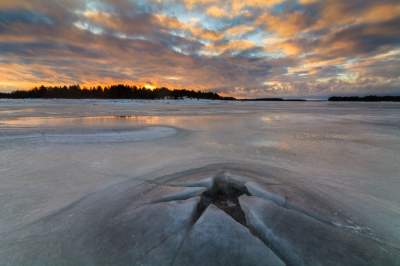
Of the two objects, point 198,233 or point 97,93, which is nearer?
point 198,233

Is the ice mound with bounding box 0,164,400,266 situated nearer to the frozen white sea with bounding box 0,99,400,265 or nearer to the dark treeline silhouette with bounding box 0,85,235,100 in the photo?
the frozen white sea with bounding box 0,99,400,265

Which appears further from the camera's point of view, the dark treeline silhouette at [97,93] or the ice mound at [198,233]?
the dark treeline silhouette at [97,93]

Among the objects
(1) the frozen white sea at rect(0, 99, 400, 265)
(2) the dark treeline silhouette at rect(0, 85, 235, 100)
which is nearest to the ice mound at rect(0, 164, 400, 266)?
(1) the frozen white sea at rect(0, 99, 400, 265)

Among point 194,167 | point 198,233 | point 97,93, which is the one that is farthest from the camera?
point 97,93

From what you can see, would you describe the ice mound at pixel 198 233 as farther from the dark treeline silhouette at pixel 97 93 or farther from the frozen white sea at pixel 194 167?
the dark treeline silhouette at pixel 97 93

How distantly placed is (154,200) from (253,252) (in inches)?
43.3

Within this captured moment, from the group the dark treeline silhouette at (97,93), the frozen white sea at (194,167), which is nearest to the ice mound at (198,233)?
the frozen white sea at (194,167)

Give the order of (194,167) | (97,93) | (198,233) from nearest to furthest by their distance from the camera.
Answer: (198,233)
(194,167)
(97,93)

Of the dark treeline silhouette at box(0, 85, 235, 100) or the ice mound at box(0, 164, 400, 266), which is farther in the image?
the dark treeline silhouette at box(0, 85, 235, 100)

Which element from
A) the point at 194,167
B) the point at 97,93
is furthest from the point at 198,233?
the point at 97,93

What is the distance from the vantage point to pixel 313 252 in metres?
1.42

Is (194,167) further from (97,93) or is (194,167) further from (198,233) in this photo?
(97,93)

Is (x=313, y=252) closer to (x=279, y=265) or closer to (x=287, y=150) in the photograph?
(x=279, y=265)

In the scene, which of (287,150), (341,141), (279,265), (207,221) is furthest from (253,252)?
(341,141)
